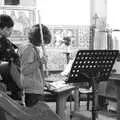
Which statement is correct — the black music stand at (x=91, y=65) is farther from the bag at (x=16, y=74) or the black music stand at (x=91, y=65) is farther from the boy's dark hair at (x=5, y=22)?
the boy's dark hair at (x=5, y=22)

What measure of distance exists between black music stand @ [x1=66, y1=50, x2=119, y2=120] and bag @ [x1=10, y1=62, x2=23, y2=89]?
1.96 ft

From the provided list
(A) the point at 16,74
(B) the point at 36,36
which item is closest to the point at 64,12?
(B) the point at 36,36

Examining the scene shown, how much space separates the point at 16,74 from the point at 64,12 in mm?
3996

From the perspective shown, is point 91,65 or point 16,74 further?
point 91,65

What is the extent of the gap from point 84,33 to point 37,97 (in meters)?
3.94

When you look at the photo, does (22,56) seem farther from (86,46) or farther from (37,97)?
(86,46)

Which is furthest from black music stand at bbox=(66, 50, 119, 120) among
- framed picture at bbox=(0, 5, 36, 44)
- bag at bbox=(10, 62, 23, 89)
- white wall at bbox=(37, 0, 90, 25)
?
white wall at bbox=(37, 0, 90, 25)

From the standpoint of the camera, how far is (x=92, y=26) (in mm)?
6734

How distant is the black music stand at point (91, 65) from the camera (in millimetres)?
3203

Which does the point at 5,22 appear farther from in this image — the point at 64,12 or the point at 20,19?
the point at 64,12

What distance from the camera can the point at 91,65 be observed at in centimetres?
331

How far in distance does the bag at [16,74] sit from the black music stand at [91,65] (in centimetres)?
60

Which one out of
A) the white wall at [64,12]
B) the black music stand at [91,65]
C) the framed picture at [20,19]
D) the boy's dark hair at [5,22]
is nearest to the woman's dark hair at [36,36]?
the boy's dark hair at [5,22]

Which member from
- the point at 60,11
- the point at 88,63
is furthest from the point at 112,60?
the point at 60,11
